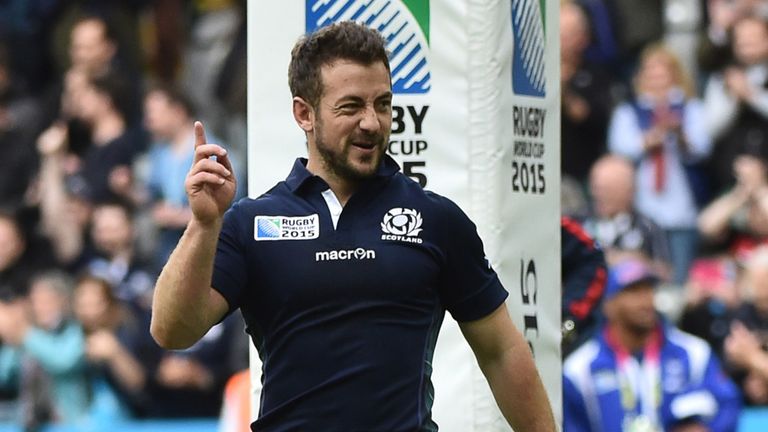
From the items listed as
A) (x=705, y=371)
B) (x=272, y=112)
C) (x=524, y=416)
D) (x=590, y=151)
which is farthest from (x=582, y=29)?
(x=524, y=416)

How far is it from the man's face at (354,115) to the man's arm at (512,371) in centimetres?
62

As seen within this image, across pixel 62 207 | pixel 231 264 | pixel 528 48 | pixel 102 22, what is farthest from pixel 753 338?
pixel 231 264

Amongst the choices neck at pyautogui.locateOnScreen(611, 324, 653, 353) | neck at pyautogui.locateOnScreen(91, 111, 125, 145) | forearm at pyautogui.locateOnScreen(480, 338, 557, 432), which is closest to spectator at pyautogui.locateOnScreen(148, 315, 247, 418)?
neck at pyautogui.locateOnScreen(91, 111, 125, 145)

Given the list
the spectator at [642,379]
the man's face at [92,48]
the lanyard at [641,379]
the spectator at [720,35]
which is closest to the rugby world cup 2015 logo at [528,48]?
the spectator at [642,379]

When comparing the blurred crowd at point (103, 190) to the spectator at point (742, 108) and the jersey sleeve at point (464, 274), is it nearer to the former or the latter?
the spectator at point (742, 108)

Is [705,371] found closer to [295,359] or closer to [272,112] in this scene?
[272,112]

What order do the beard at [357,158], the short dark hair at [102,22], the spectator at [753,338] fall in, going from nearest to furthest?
1. the beard at [357,158]
2. the spectator at [753,338]
3. the short dark hair at [102,22]

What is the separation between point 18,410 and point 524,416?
772 centimetres

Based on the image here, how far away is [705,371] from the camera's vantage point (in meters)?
9.72

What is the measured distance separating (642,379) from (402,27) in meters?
3.49

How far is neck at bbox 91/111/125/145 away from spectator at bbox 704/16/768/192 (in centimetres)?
441

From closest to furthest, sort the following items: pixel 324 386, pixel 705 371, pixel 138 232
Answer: pixel 324 386 < pixel 705 371 < pixel 138 232

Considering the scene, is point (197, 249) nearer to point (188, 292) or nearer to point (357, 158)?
point (188, 292)

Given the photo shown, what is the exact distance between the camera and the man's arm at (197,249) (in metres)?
5.28
